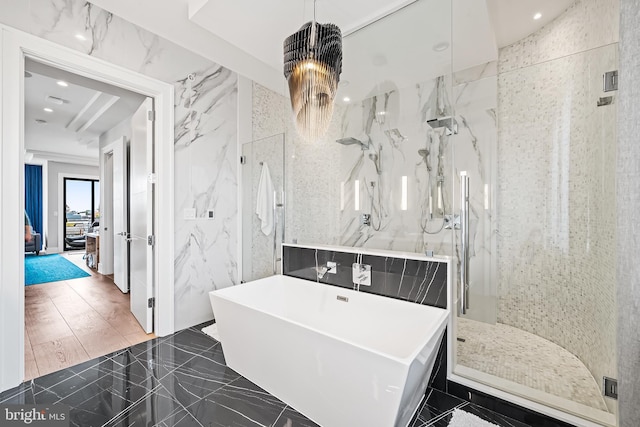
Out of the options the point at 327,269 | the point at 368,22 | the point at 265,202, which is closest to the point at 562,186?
the point at 327,269

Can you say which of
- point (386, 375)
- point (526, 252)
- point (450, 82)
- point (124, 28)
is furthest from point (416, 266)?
point (124, 28)

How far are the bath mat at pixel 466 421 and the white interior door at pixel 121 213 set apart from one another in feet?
14.5

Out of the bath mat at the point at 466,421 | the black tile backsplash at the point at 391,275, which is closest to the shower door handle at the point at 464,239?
the black tile backsplash at the point at 391,275

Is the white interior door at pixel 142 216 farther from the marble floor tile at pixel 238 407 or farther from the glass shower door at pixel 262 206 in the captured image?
Answer: the marble floor tile at pixel 238 407

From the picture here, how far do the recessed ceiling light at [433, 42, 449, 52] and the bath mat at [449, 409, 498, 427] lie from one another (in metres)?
2.58

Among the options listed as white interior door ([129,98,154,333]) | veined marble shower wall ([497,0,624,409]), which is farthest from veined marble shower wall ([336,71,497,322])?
white interior door ([129,98,154,333])

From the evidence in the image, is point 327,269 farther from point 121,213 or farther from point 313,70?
point 121,213

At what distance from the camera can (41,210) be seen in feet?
25.8

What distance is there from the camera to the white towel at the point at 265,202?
3238mm

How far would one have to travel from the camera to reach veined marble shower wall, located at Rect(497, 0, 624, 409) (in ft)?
5.76

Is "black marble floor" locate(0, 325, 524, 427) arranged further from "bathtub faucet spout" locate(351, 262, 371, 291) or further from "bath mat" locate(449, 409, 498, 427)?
"bathtub faucet spout" locate(351, 262, 371, 291)

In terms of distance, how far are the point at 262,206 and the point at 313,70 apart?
1942 mm

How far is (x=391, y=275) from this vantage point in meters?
2.15

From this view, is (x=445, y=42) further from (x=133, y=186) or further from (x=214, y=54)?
(x=133, y=186)
